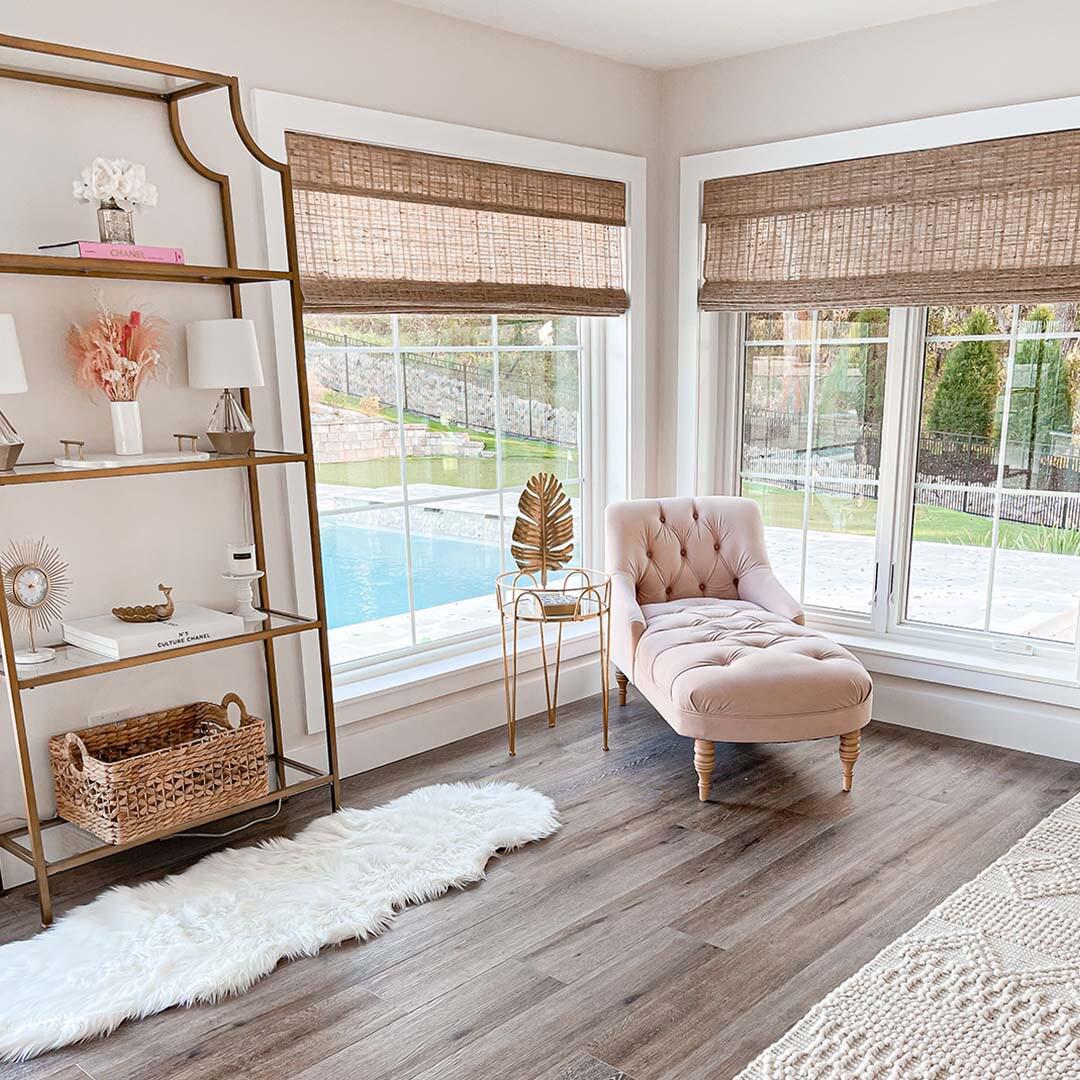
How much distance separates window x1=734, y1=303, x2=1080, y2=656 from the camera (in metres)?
3.59

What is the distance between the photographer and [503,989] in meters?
2.30

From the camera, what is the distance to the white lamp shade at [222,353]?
2807 millimetres

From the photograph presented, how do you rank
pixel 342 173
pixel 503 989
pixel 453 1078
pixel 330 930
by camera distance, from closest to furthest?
1. pixel 453 1078
2. pixel 503 989
3. pixel 330 930
4. pixel 342 173

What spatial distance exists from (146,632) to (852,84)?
3.07m

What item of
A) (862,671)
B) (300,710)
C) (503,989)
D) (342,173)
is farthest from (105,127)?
(862,671)

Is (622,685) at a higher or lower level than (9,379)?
lower

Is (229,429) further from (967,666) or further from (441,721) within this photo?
(967,666)

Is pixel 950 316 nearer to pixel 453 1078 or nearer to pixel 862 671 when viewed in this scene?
pixel 862 671

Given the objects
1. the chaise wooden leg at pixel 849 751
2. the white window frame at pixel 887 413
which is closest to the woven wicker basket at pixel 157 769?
the chaise wooden leg at pixel 849 751

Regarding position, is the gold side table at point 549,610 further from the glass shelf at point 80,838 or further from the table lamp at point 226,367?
the table lamp at point 226,367

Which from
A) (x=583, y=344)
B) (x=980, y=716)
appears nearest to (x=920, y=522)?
(x=980, y=716)

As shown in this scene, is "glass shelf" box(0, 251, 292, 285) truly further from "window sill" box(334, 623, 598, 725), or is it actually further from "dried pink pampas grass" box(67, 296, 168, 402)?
"window sill" box(334, 623, 598, 725)

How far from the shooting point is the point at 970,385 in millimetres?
3723

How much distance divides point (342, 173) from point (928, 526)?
247 cm
